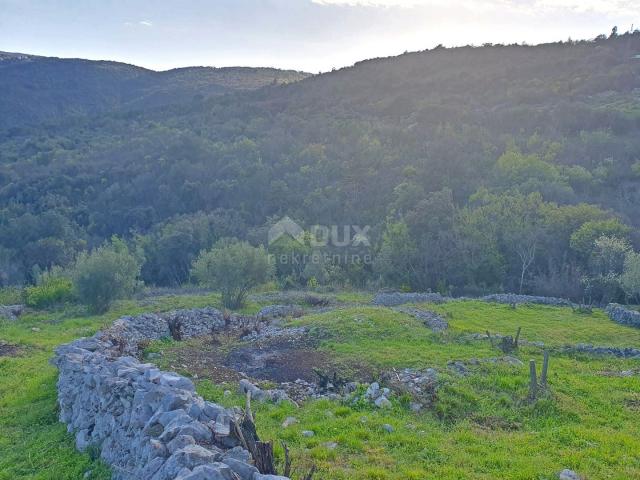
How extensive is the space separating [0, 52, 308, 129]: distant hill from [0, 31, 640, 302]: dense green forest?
41.1 feet

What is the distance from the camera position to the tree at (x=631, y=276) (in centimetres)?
2269

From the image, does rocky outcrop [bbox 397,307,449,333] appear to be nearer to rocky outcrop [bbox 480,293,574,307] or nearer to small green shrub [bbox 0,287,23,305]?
rocky outcrop [bbox 480,293,574,307]

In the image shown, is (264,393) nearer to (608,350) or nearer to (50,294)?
(608,350)

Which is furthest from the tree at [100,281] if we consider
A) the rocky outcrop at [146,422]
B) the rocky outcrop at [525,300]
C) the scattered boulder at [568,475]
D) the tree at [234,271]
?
the scattered boulder at [568,475]

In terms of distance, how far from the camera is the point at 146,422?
24.7 ft

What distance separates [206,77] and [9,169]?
5560 centimetres

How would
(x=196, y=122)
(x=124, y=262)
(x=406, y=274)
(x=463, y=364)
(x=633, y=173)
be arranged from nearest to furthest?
(x=463, y=364)
(x=124, y=262)
(x=406, y=274)
(x=633, y=173)
(x=196, y=122)

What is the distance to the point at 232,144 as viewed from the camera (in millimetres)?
61062

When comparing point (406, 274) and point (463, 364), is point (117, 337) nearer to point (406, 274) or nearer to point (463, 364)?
point (463, 364)

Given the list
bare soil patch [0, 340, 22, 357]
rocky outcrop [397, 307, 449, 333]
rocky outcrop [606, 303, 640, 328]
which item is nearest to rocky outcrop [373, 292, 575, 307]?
rocky outcrop [606, 303, 640, 328]

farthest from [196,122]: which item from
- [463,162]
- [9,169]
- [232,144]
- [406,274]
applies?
[406,274]

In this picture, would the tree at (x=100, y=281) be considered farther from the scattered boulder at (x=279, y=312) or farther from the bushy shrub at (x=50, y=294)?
the scattered boulder at (x=279, y=312)

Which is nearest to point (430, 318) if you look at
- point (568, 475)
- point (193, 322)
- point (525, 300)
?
point (525, 300)

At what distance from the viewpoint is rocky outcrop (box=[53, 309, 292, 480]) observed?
5984mm
